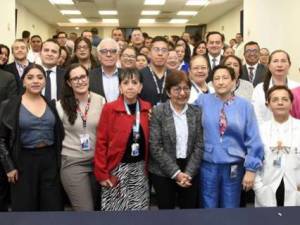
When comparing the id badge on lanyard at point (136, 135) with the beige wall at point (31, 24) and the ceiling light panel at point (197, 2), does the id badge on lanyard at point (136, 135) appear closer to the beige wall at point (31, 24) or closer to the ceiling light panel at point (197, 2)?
the ceiling light panel at point (197, 2)

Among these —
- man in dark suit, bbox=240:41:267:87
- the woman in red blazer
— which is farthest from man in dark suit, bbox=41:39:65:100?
man in dark suit, bbox=240:41:267:87

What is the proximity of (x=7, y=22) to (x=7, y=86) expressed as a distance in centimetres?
549

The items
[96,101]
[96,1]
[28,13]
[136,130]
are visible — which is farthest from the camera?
[28,13]

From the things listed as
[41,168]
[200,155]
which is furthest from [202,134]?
[41,168]

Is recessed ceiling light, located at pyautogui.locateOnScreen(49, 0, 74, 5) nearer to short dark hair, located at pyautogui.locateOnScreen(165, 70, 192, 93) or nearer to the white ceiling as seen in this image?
the white ceiling

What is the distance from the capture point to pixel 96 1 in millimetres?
12883

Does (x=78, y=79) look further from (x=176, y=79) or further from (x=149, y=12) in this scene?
(x=149, y=12)

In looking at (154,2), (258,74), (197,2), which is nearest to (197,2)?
(197,2)

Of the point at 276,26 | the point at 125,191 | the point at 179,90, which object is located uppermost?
the point at 276,26

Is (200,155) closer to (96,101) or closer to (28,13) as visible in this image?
(96,101)

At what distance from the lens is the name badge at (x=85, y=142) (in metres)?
2.88

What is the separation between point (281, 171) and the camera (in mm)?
2854

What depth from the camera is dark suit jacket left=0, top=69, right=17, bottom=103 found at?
3718 millimetres

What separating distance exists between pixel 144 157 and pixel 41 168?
74 cm
